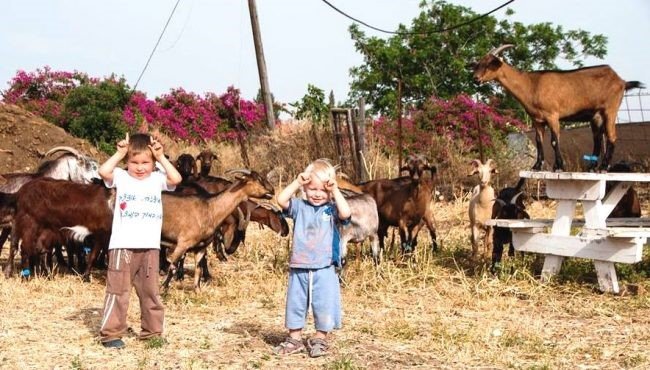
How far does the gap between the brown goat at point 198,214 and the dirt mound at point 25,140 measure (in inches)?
391

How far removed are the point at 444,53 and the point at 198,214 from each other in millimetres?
23251

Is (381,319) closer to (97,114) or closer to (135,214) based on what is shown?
(135,214)

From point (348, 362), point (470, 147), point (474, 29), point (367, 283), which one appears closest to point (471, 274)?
point (367, 283)

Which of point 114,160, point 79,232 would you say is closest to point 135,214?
point 114,160

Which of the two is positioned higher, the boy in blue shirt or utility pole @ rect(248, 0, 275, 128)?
utility pole @ rect(248, 0, 275, 128)

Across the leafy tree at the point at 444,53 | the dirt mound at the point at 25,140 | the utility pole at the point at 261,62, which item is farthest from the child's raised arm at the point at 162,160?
the leafy tree at the point at 444,53

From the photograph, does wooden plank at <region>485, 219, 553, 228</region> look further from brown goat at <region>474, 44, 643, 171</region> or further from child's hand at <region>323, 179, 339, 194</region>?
child's hand at <region>323, 179, 339, 194</region>

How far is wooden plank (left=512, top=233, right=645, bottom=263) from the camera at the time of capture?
9203 millimetres

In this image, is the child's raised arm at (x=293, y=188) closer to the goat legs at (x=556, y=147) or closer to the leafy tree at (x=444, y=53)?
the goat legs at (x=556, y=147)

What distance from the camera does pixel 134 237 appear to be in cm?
693

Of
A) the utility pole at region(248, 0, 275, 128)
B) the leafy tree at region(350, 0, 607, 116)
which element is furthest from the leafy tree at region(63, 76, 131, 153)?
the leafy tree at region(350, 0, 607, 116)

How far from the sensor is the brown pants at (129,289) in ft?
22.8

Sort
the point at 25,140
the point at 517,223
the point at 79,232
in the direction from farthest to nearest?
the point at 25,140 → the point at 79,232 → the point at 517,223

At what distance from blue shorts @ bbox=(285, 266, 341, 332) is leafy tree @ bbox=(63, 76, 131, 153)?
1713cm
